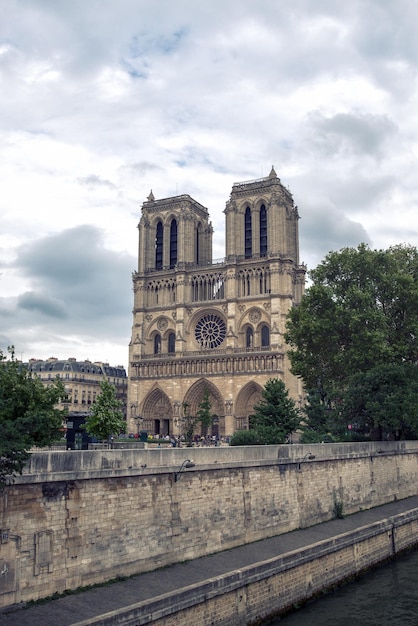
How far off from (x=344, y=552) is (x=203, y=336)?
154ft

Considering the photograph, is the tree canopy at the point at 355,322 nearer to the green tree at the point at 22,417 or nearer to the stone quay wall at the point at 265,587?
the stone quay wall at the point at 265,587

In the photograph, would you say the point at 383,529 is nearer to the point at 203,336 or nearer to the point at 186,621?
the point at 186,621

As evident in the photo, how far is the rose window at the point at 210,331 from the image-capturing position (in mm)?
64375

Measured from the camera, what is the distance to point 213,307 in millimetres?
64500

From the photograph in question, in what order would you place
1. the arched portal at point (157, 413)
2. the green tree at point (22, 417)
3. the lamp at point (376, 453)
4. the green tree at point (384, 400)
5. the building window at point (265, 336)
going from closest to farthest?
the green tree at point (22, 417) < the lamp at point (376, 453) < the green tree at point (384, 400) < the building window at point (265, 336) < the arched portal at point (157, 413)

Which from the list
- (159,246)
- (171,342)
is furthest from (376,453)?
(159,246)

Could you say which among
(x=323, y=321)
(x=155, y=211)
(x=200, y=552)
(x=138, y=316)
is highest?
(x=155, y=211)

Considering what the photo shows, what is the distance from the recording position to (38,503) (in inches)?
548

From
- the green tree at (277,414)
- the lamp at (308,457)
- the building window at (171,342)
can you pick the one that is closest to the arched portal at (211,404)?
the building window at (171,342)

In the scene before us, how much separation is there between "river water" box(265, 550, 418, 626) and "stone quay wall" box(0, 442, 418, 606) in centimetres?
323

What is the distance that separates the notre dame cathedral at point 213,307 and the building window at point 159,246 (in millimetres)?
115

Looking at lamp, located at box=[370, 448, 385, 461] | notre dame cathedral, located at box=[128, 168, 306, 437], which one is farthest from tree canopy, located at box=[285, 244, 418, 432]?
notre dame cathedral, located at box=[128, 168, 306, 437]

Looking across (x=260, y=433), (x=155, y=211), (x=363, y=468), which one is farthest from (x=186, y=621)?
(x=155, y=211)

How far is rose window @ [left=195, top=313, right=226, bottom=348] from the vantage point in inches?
2534
